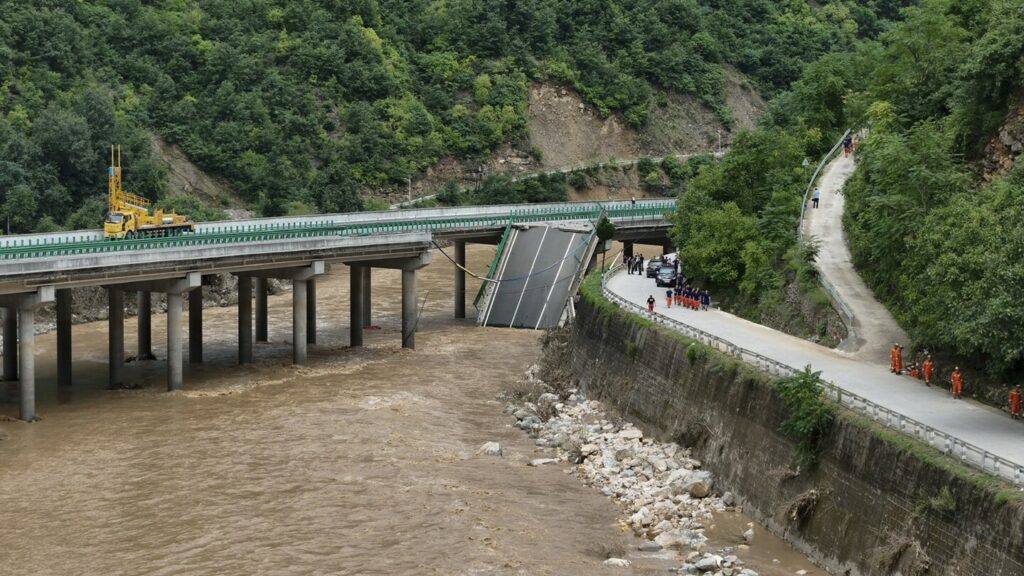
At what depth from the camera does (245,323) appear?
211ft

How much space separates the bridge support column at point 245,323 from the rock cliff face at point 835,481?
76.3 feet

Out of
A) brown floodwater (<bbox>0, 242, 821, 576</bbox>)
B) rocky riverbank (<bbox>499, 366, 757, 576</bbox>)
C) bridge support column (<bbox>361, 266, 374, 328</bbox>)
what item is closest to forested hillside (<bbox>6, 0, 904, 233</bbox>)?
bridge support column (<bbox>361, 266, 374, 328</bbox>)

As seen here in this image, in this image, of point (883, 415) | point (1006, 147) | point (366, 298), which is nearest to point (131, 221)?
point (366, 298)

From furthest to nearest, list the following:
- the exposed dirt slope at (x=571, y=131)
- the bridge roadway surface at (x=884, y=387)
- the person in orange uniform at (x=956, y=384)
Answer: the exposed dirt slope at (x=571, y=131) < the person in orange uniform at (x=956, y=384) < the bridge roadway surface at (x=884, y=387)

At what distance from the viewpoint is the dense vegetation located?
118 ft

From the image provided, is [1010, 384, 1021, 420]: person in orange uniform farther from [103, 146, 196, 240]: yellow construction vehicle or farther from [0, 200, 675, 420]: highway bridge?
[103, 146, 196, 240]: yellow construction vehicle

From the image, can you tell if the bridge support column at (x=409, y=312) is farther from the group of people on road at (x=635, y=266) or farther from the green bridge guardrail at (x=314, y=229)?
the group of people on road at (x=635, y=266)

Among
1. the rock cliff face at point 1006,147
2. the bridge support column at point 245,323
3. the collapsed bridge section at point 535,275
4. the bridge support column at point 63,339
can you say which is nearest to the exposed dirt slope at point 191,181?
the collapsed bridge section at point 535,275

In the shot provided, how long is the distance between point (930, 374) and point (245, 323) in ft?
120

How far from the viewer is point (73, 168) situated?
102250mm

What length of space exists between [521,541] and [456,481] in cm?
656

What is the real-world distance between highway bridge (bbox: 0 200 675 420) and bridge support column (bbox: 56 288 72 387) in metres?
0.06

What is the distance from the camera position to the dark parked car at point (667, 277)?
65625 millimetres

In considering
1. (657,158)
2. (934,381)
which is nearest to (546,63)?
(657,158)
